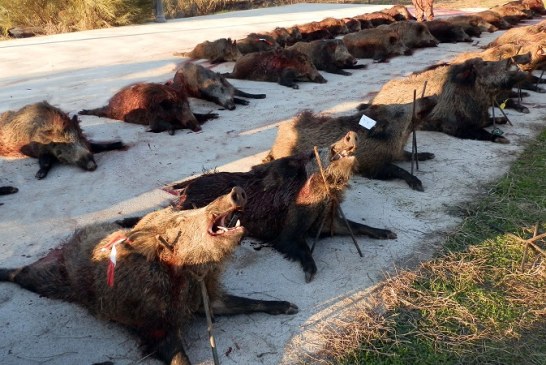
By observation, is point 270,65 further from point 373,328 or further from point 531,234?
point 373,328

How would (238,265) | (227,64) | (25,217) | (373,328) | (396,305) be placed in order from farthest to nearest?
1. (227,64)
2. (25,217)
3. (238,265)
4. (396,305)
5. (373,328)

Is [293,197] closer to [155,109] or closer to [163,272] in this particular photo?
[163,272]

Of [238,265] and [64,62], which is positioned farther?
[64,62]

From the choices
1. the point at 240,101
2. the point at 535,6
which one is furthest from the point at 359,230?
the point at 535,6

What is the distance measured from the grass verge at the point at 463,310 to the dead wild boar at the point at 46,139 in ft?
13.5

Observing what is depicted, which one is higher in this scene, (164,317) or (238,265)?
(164,317)

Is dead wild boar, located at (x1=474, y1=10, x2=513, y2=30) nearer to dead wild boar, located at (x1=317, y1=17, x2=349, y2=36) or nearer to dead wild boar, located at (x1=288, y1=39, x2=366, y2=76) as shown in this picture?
dead wild boar, located at (x1=317, y1=17, x2=349, y2=36)

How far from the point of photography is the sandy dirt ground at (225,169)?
353 cm

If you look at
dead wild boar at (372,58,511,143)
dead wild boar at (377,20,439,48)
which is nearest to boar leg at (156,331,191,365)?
dead wild boar at (372,58,511,143)

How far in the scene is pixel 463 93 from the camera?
7.34m

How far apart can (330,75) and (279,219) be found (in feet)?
22.6

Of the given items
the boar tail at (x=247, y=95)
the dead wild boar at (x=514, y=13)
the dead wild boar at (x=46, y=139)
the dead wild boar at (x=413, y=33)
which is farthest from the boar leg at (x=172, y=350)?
the dead wild boar at (x=514, y=13)

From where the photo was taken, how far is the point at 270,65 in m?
10.2

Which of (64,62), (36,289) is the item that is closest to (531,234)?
(36,289)
